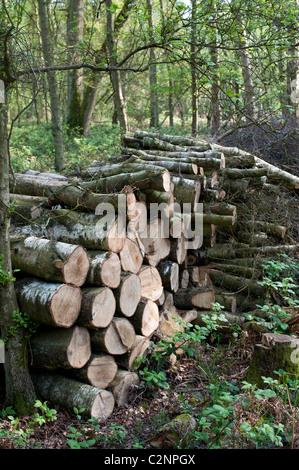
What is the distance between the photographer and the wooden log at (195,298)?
Answer: 4.83m

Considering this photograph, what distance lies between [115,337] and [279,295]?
2.54 meters

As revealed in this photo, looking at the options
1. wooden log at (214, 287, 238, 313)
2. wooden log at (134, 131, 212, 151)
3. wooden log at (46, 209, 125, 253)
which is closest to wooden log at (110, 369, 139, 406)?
wooden log at (46, 209, 125, 253)

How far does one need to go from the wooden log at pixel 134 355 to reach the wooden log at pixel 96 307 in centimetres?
50

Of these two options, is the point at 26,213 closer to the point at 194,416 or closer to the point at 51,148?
the point at 194,416

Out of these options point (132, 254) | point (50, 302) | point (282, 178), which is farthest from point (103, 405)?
point (282, 178)

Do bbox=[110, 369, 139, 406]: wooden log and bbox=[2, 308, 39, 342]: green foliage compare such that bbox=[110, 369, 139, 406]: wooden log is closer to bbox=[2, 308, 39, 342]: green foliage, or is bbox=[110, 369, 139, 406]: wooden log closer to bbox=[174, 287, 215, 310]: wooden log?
bbox=[2, 308, 39, 342]: green foliage

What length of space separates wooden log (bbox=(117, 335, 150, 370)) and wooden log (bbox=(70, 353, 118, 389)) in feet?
0.62

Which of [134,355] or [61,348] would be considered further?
[134,355]

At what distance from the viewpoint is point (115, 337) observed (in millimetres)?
3660

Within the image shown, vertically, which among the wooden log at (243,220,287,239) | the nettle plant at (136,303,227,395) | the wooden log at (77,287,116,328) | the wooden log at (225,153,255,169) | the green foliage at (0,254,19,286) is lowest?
the nettle plant at (136,303,227,395)

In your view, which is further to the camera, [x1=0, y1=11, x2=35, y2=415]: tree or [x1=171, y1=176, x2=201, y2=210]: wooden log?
[x1=171, y1=176, x2=201, y2=210]: wooden log

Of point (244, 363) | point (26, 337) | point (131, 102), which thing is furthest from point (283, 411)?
point (131, 102)

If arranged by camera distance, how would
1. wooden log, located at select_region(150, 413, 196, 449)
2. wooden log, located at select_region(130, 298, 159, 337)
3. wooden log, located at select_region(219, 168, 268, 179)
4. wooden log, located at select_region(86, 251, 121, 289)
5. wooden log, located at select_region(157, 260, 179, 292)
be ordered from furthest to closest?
wooden log, located at select_region(219, 168, 268, 179), wooden log, located at select_region(157, 260, 179, 292), wooden log, located at select_region(130, 298, 159, 337), wooden log, located at select_region(86, 251, 121, 289), wooden log, located at select_region(150, 413, 196, 449)

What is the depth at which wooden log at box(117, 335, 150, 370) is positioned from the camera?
3824 millimetres
